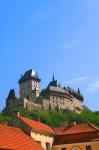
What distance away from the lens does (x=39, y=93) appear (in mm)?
183125

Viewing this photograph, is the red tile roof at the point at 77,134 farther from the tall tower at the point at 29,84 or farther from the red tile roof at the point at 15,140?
the tall tower at the point at 29,84

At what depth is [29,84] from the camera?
187250 mm

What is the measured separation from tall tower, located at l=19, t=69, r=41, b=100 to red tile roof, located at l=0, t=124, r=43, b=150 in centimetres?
13875

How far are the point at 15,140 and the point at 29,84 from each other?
147336mm

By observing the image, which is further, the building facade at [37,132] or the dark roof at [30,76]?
the dark roof at [30,76]

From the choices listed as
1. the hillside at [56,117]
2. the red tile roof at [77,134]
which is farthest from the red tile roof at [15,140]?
the hillside at [56,117]

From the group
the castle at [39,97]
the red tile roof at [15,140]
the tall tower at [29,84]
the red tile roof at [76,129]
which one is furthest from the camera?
the tall tower at [29,84]

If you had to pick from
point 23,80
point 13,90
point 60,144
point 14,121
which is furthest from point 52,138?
point 23,80

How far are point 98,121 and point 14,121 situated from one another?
321 ft

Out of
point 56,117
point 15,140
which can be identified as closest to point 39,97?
point 56,117

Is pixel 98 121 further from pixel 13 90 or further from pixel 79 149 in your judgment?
pixel 79 149

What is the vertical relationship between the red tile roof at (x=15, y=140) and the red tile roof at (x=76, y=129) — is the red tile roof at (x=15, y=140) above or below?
below

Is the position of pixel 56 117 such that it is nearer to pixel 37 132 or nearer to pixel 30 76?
pixel 30 76

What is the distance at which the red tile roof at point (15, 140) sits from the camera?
37.8 meters
